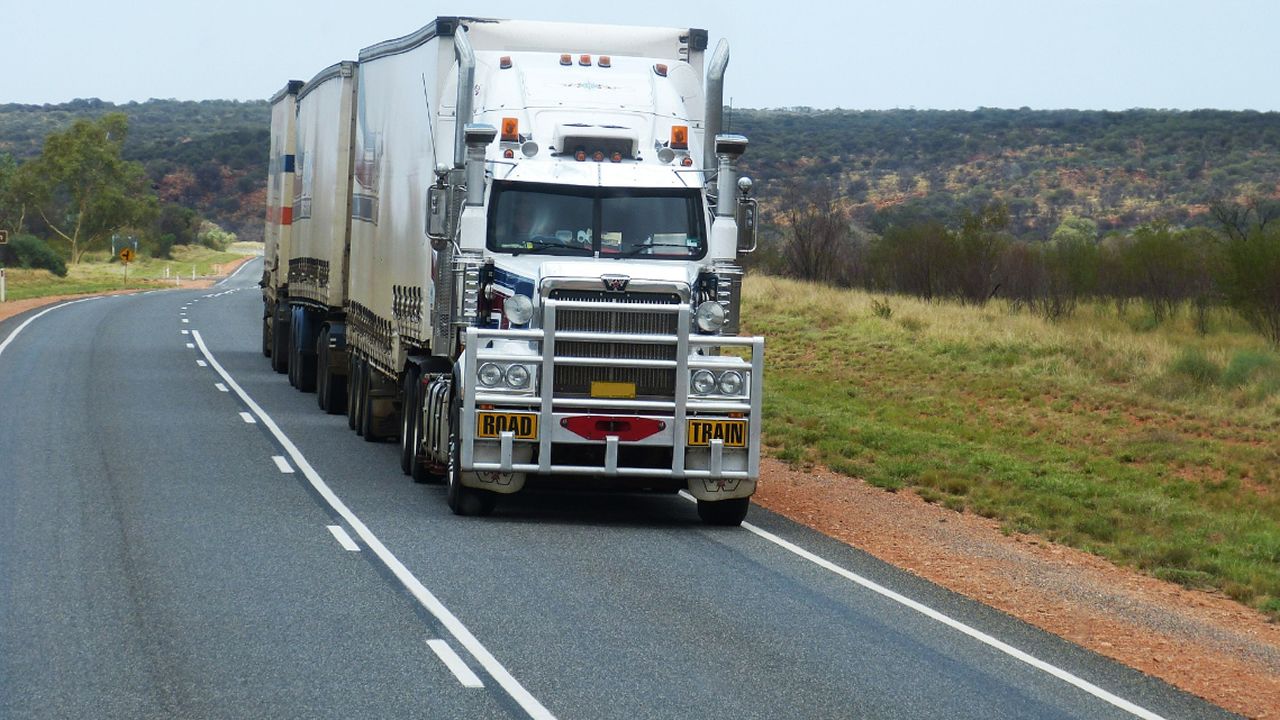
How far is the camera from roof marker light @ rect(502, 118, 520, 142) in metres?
15.0

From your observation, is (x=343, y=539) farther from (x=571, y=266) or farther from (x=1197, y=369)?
(x=1197, y=369)

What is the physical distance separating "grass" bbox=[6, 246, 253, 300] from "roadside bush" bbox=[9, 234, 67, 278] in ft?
3.00

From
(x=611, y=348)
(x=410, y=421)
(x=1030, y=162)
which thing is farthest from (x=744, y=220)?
(x=1030, y=162)

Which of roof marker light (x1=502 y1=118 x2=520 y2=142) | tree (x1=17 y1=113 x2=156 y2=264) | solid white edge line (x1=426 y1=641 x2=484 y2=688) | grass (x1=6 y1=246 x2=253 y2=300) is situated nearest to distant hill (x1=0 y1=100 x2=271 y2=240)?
grass (x1=6 y1=246 x2=253 y2=300)

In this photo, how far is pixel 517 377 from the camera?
13898 millimetres

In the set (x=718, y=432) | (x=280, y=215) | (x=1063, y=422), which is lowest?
(x=1063, y=422)

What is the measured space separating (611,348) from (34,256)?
3165 inches

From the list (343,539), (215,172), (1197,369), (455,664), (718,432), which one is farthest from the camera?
(215,172)

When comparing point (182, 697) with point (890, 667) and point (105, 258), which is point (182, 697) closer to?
point (890, 667)

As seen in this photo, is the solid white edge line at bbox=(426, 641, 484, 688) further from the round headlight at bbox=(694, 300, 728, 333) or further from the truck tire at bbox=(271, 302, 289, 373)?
the truck tire at bbox=(271, 302, 289, 373)

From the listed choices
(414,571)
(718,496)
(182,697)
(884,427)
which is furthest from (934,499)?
(182,697)

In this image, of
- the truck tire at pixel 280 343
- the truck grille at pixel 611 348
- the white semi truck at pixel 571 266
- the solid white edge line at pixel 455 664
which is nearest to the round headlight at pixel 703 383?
the white semi truck at pixel 571 266

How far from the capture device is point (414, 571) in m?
11.6

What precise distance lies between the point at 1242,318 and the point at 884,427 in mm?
16006
